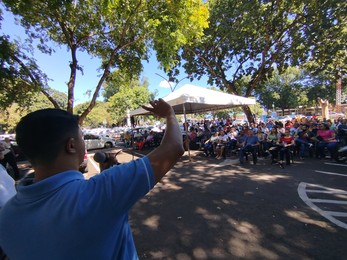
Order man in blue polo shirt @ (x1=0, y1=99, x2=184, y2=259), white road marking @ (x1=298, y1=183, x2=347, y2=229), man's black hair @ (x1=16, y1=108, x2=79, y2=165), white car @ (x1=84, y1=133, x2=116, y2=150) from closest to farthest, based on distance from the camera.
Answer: man in blue polo shirt @ (x1=0, y1=99, x2=184, y2=259)
man's black hair @ (x1=16, y1=108, x2=79, y2=165)
white road marking @ (x1=298, y1=183, x2=347, y2=229)
white car @ (x1=84, y1=133, x2=116, y2=150)

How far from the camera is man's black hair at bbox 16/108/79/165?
0.99 metres

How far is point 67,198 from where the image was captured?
0.89m

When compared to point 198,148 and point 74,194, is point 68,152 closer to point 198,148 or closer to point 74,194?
point 74,194

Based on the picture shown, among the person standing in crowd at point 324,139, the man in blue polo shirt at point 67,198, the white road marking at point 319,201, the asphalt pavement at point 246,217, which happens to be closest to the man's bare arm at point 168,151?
the man in blue polo shirt at point 67,198

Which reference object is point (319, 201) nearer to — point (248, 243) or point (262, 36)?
point (248, 243)

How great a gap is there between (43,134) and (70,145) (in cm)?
11

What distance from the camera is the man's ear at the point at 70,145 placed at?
1.03m

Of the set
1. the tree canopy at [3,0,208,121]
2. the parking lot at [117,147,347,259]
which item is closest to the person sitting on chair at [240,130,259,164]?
the parking lot at [117,147,347,259]

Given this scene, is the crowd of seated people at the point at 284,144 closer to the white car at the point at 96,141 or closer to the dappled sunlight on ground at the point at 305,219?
the dappled sunlight on ground at the point at 305,219

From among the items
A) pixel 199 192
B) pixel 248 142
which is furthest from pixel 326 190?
pixel 248 142

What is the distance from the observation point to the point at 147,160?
3.28ft

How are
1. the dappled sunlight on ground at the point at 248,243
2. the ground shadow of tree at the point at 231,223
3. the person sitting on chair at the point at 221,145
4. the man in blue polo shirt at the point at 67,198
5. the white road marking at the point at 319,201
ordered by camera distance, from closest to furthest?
the man in blue polo shirt at the point at 67,198, the dappled sunlight on ground at the point at 248,243, the ground shadow of tree at the point at 231,223, the white road marking at the point at 319,201, the person sitting on chair at the point at 221,145

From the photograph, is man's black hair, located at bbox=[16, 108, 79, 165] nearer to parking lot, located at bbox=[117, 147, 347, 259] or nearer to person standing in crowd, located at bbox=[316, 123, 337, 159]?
parking lot, located at bbox=[117, 147, 347, 259]

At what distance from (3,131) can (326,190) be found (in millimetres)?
53456
